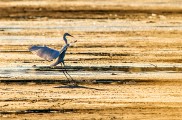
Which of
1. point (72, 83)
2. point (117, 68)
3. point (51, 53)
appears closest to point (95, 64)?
point (117, 68)

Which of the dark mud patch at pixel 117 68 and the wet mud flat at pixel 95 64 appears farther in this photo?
the dark mud patch at pixel 117 68

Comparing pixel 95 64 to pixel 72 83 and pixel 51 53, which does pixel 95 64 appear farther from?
pixel 51 53

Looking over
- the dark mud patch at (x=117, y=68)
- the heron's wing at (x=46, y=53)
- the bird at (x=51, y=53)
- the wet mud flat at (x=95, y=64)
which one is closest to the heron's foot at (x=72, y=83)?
the wet mud flat at (x=95, y=64)

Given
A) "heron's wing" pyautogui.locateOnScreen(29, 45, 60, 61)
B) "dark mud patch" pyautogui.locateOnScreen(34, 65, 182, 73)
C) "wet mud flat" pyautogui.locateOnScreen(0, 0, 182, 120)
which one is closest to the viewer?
"wet mud flat" pyautogui.locateOnScreen(0, 0, 182, 120)

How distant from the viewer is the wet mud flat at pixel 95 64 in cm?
1172

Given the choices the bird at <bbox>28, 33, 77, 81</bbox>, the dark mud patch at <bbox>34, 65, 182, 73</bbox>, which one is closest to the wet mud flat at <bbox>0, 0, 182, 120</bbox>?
the dark mud patch at <bbox>34, 65, 182, 73</bbox>

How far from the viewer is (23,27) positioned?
2152 centimetres

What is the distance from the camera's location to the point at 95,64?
15.7m

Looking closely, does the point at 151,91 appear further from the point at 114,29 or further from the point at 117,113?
the point at 114,29

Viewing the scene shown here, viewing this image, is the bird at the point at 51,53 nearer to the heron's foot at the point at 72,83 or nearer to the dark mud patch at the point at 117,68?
the heron's foot at the point at 72,83

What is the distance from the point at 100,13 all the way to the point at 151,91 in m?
12.2

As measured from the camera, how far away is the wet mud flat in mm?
11719

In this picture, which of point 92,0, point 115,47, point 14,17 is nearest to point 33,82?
point 115,47

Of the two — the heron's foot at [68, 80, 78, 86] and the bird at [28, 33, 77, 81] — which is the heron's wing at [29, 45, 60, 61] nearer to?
the bird at [28, 33, 77, 81]
